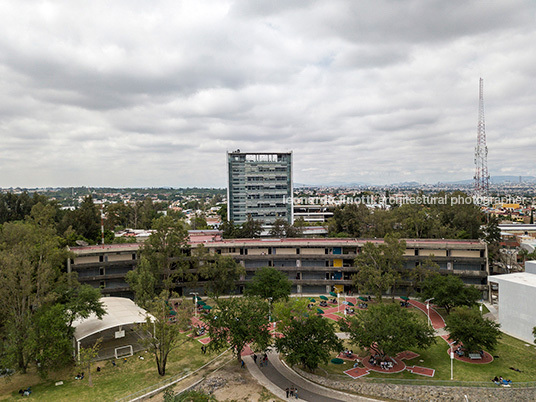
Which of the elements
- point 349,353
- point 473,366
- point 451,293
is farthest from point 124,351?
point 451,293

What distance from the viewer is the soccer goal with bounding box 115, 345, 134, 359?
40.4 meters

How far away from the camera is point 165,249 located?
183 feet

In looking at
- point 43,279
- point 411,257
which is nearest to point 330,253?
point 411,257

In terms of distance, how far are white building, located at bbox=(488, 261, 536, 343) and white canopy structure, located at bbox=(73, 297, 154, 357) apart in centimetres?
4627

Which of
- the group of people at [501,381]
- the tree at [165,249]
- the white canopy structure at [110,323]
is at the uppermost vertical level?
the tree at [165,249]

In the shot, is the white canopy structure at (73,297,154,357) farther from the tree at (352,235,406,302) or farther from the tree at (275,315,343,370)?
the tree at (352,235,406,302)

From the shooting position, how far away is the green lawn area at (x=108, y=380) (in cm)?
3216

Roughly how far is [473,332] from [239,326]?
25.3 meters

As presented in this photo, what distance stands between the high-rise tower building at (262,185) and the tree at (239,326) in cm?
7997

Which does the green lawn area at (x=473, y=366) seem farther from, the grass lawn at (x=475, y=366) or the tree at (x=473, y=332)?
the tree at (x=473, y=332)

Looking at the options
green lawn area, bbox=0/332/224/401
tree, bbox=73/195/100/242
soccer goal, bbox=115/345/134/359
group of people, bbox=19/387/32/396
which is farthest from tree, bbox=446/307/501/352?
tree, bbox=73/195/100/242

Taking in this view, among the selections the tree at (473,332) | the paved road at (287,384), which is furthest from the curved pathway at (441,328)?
the paved road at (287,384)

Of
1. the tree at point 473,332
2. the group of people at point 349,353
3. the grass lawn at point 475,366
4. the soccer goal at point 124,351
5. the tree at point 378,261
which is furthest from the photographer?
the tree at point 378,261

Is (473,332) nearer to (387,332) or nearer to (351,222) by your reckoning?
(387,332)
